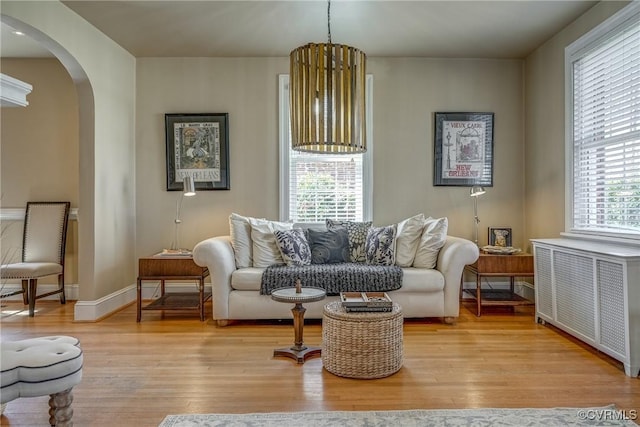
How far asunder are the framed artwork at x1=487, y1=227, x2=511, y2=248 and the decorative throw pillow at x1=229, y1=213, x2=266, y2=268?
8.85ft

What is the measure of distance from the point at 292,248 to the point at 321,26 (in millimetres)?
2162

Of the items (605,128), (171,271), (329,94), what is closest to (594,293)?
(605,128)

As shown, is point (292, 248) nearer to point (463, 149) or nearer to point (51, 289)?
point (463, 149)

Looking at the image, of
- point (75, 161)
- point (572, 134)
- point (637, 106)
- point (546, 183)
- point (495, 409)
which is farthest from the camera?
point (75, 161)

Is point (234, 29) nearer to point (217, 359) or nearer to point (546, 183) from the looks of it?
point (217, 359)

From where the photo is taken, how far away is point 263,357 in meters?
2.80

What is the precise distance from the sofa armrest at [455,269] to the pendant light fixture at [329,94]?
1731 millimetres

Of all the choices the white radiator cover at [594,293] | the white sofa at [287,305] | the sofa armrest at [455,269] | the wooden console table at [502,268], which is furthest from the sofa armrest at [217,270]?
the white radiator cover at [594,293]

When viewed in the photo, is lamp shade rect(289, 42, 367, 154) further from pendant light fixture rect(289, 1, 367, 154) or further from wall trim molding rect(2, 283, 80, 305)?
wall trim molding rect(2, 283, 80, 305)

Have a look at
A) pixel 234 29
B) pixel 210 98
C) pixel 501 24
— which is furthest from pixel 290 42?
pixel 501 24

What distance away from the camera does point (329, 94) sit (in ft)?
7.73

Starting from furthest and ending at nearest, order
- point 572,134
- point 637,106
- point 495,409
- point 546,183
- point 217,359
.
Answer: point 546,183, point 572,134, point 637,106, point 217,359, point 495,409

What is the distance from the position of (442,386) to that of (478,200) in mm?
2812

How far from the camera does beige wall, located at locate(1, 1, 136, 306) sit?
3379mm
